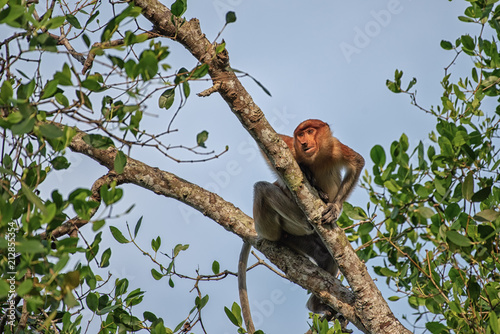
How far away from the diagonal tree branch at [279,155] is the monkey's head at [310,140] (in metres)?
1.16

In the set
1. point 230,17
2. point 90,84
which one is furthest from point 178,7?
point 90,84

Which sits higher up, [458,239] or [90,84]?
[90,84]

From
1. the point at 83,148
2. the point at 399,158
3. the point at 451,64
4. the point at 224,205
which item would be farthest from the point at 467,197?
the point at 83,148

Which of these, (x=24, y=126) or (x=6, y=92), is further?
(x=6, y=92)

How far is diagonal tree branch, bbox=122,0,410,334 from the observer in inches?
154

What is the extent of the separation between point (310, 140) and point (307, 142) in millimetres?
51

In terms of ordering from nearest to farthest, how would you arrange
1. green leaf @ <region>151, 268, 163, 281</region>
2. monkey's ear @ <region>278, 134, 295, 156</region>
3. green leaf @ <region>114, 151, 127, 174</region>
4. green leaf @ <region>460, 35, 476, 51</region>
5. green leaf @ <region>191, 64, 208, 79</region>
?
green leaf @ <region>114, 151, 127, 174</region>
green leaf @ <region>191, 64, 208, 79</region>
green leaf @ <region>151, 268, 163, 281</region>
green leaf @ <region>460, 35, 476, 51</region>
monkey's ear @ <region>278, 134, 295, 156</region>

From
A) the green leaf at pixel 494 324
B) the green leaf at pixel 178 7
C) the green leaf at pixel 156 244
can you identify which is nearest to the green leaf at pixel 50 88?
the green leaf at pixel 178 7

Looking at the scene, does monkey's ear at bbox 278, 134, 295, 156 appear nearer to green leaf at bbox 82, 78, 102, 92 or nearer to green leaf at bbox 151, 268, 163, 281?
green leaf at bbox 151, 268, 163, 281

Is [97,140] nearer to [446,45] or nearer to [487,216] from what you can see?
[487,216]

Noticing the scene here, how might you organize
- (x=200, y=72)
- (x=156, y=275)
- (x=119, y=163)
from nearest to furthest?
(x=119, y=163) → (x=200, y=72) → (x=156, y=275)

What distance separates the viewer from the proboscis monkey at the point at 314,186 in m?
5.24

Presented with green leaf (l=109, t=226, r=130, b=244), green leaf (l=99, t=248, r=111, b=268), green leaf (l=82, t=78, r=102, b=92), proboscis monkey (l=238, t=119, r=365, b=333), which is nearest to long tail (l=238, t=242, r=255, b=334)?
proboscis monkey (l=238, t=119, r=365, b=333)

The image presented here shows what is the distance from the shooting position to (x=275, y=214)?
Result: 528cm
